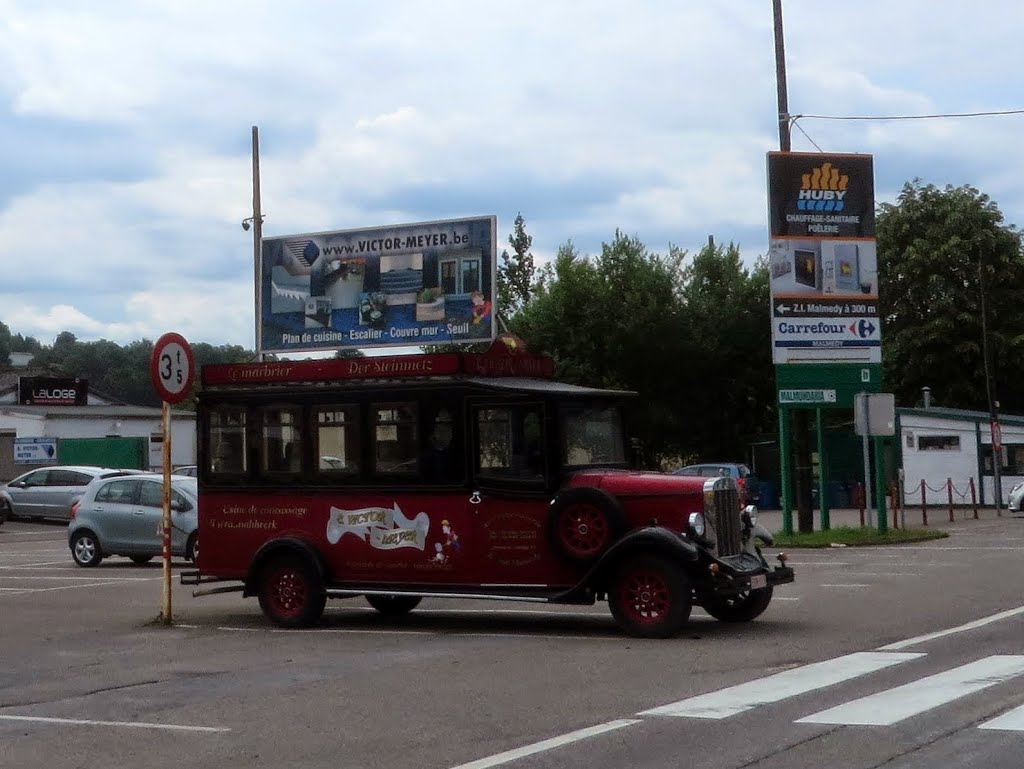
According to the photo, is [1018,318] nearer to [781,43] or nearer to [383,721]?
[781,43]

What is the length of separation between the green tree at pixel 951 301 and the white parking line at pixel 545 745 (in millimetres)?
53028

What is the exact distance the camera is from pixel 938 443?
4638 centimetres

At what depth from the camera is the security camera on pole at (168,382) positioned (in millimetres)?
16000

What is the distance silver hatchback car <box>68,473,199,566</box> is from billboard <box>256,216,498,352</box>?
36.2 feet

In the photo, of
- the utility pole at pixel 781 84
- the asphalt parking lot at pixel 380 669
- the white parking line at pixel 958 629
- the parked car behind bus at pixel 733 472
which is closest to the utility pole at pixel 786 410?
the utility pole at pixel 781 84

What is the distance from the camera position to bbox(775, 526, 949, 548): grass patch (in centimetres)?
2825

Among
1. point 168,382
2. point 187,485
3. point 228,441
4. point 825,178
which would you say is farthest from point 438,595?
point 825,178

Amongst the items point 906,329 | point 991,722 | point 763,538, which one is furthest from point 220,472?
point 906,329

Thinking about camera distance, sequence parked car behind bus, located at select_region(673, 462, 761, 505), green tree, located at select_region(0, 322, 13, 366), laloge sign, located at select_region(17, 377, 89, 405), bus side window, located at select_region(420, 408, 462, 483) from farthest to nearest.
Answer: green tree, located at select_region(0, 322, 13, 366) → laloge sign, located at select_region(17, 377, 89, 405) → parked car behind bus, located at select_region(673, 462, 761, 505) → bus side window, located at select_region(420, 408, 462, 483)

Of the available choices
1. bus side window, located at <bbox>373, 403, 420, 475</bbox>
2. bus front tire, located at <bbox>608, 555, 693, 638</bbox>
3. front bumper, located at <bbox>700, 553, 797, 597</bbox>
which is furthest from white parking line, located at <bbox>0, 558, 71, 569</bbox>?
front bumper, located at <bbox>700, 553, 797, 597</bbox>

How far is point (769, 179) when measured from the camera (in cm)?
3019

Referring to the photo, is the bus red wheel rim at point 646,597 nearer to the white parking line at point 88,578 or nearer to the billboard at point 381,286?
the white parking line at point 88,578

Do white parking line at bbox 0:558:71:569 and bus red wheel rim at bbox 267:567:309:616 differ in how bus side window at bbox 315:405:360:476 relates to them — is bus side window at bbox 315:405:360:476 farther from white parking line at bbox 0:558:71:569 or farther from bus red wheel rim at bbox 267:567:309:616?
white parking line at bbox 0:558:71:569

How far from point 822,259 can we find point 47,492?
23307 millimetres
